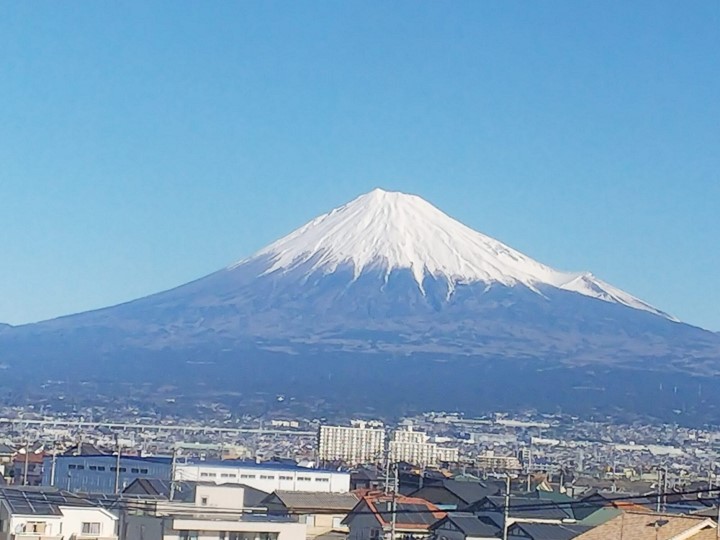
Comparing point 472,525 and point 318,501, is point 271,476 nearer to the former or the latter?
point 318,501

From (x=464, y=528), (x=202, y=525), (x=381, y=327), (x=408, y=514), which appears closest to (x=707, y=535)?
(x=202, y=525)

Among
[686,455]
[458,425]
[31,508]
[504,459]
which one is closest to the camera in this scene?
[31,508]

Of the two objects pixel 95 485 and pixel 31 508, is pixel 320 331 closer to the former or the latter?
pixel 95 485

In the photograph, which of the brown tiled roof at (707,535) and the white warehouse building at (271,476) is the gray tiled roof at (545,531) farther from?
the white warehouse building at (271,476)

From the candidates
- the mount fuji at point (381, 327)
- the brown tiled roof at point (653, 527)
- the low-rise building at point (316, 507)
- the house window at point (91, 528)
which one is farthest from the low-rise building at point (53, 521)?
the mount fuji at point (381, 327)

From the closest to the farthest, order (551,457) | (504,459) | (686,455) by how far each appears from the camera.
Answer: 1. (504,459)
2. (551,457)
3. (686,455)

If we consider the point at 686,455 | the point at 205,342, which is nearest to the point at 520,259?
the point at 205,342
